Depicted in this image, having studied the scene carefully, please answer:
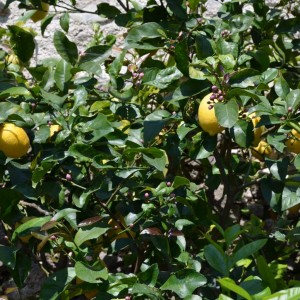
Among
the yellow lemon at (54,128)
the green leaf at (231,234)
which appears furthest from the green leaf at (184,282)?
the yellow lemon at (54,128)

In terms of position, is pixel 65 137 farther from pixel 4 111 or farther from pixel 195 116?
pixel 195 116

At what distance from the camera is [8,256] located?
1.68m

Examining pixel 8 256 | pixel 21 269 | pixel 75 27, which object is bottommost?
pixel 75 27

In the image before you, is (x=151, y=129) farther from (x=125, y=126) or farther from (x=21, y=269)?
(x=21, y=269)

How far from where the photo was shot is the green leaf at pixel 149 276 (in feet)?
5.20

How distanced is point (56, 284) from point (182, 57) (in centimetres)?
58

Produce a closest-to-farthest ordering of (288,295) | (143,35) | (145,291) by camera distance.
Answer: (288,295)
(145,291)
(143,35)

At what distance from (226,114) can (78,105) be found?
0.39 metres

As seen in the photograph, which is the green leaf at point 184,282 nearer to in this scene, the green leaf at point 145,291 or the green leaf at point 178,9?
the green leaf at point 145,291

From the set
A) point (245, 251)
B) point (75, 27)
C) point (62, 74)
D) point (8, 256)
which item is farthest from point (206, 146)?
point (75, 27)

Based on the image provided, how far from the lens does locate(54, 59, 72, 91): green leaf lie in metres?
1.88

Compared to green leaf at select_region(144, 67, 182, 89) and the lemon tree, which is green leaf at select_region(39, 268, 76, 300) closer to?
the lemon tree

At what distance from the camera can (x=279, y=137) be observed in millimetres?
1700

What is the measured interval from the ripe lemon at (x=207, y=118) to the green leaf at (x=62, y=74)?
37cm
